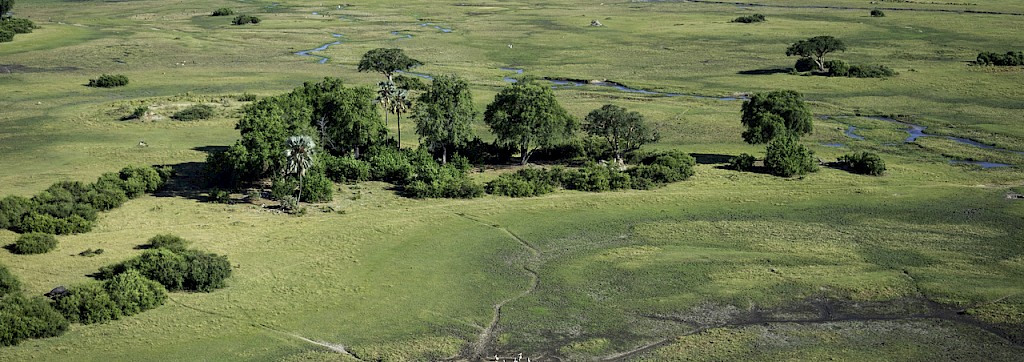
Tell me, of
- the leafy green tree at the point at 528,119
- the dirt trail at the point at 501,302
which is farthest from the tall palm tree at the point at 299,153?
the leafy green tree at the point at 528,119

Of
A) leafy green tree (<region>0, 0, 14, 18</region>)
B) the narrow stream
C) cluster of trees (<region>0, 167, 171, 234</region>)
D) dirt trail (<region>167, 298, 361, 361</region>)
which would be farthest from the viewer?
leafy green tree (<region>0, 0, 14, 18</region>)

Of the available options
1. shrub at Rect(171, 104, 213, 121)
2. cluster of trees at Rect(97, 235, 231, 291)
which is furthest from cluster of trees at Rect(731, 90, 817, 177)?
shrub at Rect(171, 104, 213, 121)

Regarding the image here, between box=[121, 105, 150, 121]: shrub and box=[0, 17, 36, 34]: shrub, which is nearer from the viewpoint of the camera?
box=[121, 105, 150, 121]: shrub

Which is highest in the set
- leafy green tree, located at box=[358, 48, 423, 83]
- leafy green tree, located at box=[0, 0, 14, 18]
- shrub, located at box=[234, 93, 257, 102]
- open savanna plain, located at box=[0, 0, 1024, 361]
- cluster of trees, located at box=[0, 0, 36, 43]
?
leafy green tree, located at box=[0, 0, 14, 18]

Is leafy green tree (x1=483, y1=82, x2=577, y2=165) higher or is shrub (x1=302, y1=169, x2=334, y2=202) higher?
leafy green tree (x1=483, y1=82, x2=577, y2=165)

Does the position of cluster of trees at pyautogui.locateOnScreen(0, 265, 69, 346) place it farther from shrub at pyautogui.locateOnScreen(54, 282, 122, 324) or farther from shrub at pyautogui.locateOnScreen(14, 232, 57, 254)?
shrub at pyautogui.locateOnScreen(14, 232, 57, 254)

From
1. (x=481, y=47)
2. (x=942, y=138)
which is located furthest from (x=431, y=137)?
(x=481, y=47)

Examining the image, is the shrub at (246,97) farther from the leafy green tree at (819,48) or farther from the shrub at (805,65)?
the shrub at (805,65)

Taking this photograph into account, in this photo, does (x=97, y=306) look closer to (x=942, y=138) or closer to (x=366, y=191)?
(x=366, y=191)
